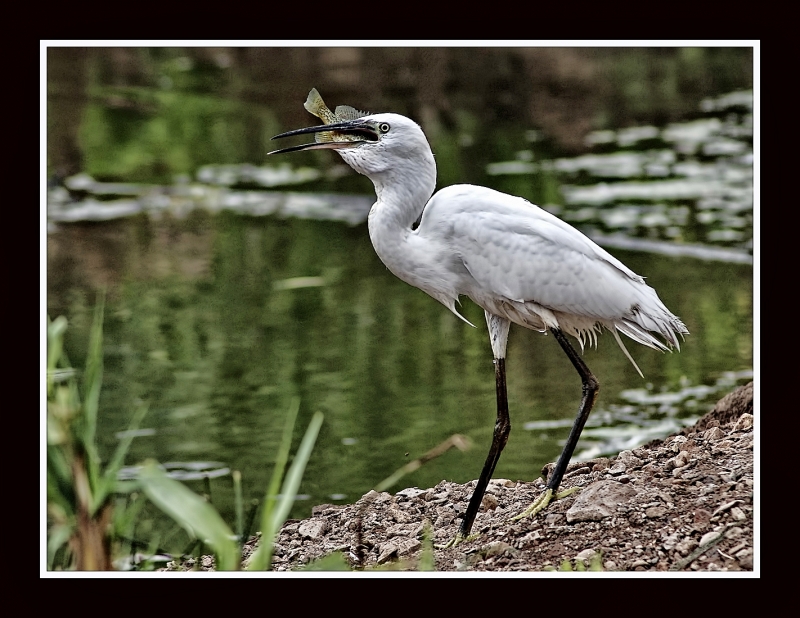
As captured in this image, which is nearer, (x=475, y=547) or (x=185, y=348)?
(x=475, y=547)

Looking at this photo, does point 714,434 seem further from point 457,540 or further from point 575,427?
point 457,540

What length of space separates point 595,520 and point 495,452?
49 cm

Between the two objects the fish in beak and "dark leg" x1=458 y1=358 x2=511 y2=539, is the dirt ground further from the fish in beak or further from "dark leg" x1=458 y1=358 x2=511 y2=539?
the fish in beak

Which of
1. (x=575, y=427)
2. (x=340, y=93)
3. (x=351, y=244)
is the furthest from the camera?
(x=340, y=93)

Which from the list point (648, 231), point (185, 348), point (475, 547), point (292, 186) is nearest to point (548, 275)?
point (475, 547)

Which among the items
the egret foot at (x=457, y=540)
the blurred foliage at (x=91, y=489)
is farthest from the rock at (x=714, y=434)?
the blurred foliage at (x=91, y=489)

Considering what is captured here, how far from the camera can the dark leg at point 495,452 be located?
4402mm

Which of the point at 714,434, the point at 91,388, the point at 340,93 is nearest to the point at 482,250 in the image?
the point at 714,434

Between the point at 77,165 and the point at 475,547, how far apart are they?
6.54 meters

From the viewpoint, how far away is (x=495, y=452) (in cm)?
445

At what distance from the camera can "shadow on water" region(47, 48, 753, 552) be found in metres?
5.75

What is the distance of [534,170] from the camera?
358 inches

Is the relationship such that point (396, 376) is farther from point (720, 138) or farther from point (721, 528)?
point (720, 138)

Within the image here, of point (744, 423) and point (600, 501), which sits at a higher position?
point (744, 423)
